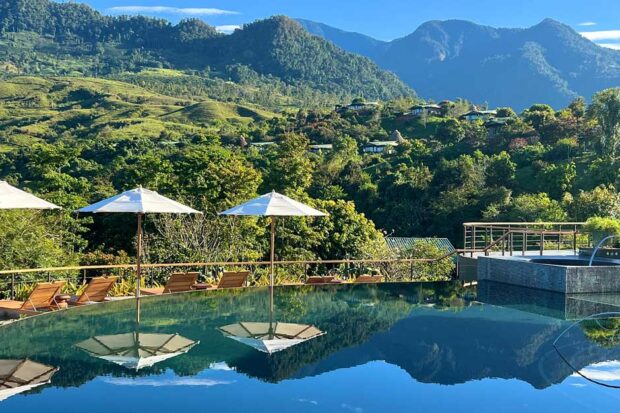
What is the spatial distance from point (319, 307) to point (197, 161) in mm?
14934

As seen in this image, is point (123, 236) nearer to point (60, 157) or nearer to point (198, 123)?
point (60, 157)

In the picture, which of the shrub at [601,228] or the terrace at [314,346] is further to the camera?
the shrub at [601,228]

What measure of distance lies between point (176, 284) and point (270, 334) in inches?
166

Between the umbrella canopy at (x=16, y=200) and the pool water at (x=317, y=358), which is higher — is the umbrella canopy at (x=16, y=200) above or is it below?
above

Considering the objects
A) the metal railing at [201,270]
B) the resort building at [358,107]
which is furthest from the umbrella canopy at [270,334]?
the resort building at [358,107]

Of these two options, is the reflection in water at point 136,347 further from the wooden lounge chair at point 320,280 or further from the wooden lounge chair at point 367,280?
the wooden lounge chair at point 367,280

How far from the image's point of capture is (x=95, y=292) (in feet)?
37.3

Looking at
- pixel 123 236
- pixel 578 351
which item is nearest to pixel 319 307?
pixel 578 351

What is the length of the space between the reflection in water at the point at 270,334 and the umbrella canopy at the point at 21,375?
2.46 metres

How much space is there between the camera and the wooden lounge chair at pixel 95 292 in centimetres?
1115

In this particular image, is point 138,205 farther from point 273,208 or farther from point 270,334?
point 270,334

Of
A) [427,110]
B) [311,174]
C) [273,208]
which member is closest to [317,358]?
[273,208]

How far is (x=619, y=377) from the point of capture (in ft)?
25.0

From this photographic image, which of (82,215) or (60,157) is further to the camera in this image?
(60,157)
